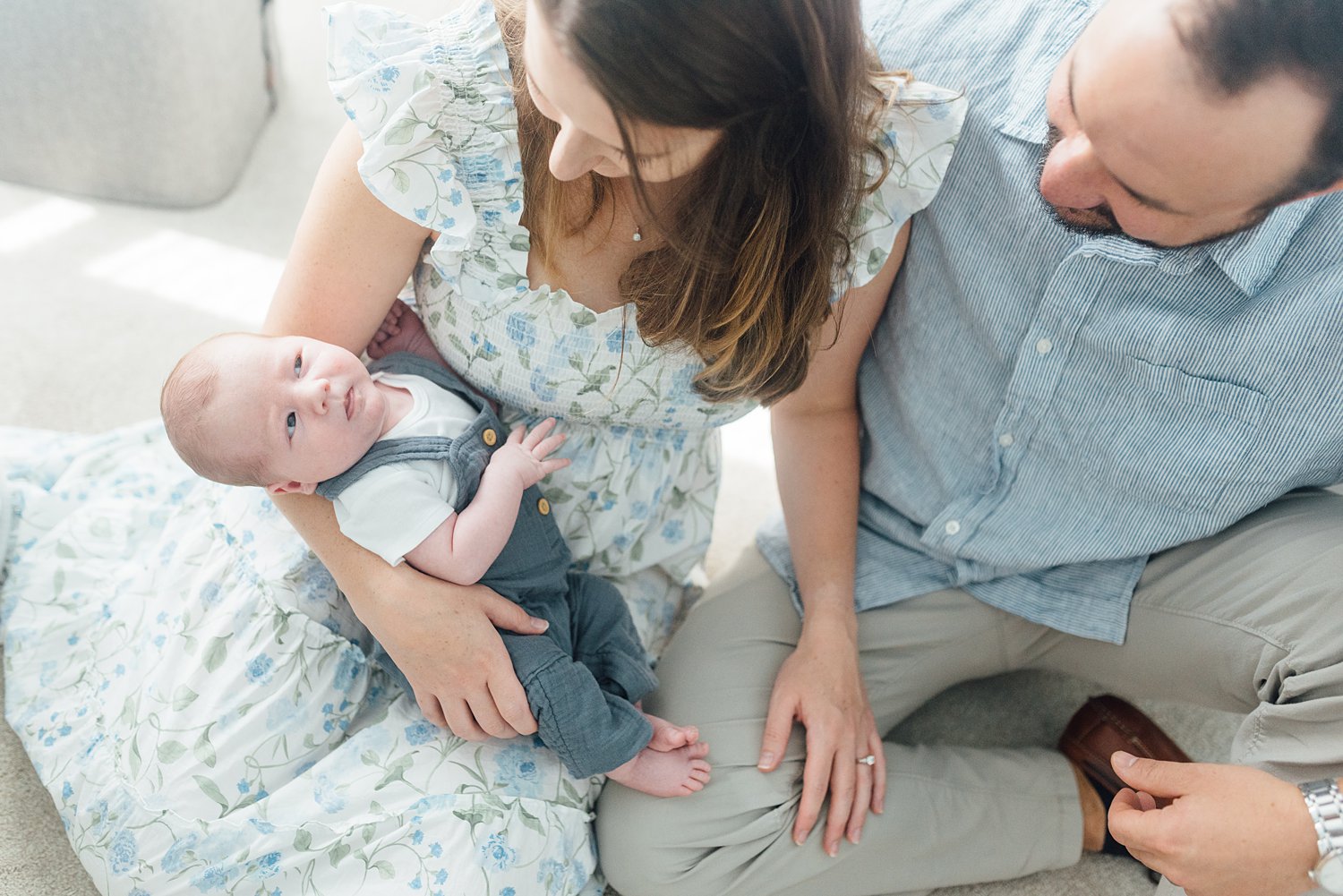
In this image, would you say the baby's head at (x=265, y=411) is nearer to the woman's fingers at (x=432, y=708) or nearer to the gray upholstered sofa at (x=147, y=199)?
the woman's fingers at (x=432, y=708)

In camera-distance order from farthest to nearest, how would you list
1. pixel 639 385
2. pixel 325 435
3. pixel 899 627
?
1. pixel 899 627
2. pixel 639 385
3. pixel 325 435

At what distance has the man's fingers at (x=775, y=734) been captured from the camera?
1.07 metres

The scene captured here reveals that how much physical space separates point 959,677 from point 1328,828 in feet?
1.44

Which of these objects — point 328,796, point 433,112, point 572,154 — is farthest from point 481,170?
point 328,796

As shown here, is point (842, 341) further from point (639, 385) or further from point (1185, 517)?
point (1185, 517)

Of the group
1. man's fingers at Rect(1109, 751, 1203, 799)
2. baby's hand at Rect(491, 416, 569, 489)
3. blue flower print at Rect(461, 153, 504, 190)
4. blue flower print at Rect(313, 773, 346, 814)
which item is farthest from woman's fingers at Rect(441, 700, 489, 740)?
man's fingers at Rect(1109, 751, 1203, 799)

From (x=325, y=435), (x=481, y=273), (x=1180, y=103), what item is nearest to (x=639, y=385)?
(x=481, y=273)

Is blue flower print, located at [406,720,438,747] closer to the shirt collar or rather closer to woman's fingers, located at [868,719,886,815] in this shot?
woman's fingers, located at [868,719,886,815]

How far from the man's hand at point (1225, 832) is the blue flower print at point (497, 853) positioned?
0.56 meters

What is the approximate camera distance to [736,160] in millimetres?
807

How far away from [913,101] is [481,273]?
43 cm

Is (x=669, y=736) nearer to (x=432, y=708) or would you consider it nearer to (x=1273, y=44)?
(x=432, y=708)

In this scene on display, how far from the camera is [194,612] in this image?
105cm

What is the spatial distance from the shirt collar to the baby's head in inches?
26.1
